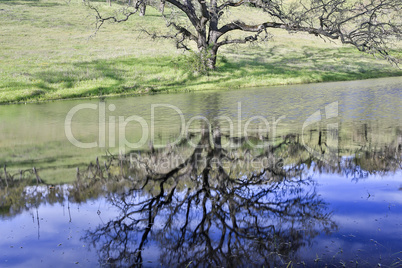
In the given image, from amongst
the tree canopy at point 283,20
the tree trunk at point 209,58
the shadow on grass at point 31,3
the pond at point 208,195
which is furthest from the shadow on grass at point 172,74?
the shadow on grass at point 31,3

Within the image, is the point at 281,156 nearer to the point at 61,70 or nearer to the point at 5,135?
the point at 5,135

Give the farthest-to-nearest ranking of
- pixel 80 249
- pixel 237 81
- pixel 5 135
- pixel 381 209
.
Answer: pixel 237 81 < pixel 5 135 < pixel 381 209 < pixel 80 249

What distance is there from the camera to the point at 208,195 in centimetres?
611

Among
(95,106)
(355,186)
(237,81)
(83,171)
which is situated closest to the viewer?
(355,186)

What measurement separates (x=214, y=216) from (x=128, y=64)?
2864 centimetres

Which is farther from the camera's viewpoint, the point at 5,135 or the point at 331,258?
the point at 5,135

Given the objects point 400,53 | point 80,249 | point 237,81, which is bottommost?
point 80,249

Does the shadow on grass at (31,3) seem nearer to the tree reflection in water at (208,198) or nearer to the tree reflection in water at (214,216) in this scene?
the tree reflection in water at (208,198)

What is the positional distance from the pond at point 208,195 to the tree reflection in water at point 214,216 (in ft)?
0.06

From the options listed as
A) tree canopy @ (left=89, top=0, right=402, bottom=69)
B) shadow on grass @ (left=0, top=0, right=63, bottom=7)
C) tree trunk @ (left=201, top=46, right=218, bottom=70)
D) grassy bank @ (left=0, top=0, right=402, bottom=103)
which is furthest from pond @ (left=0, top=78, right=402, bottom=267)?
shadow on grass @ (left=0, top=0, right=63, bottom=7)

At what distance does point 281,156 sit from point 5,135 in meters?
9.65

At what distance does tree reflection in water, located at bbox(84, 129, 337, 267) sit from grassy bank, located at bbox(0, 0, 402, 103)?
63.3 ft

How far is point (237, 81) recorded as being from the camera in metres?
28.4

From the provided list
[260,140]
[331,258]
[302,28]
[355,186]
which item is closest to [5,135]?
[260,140]
